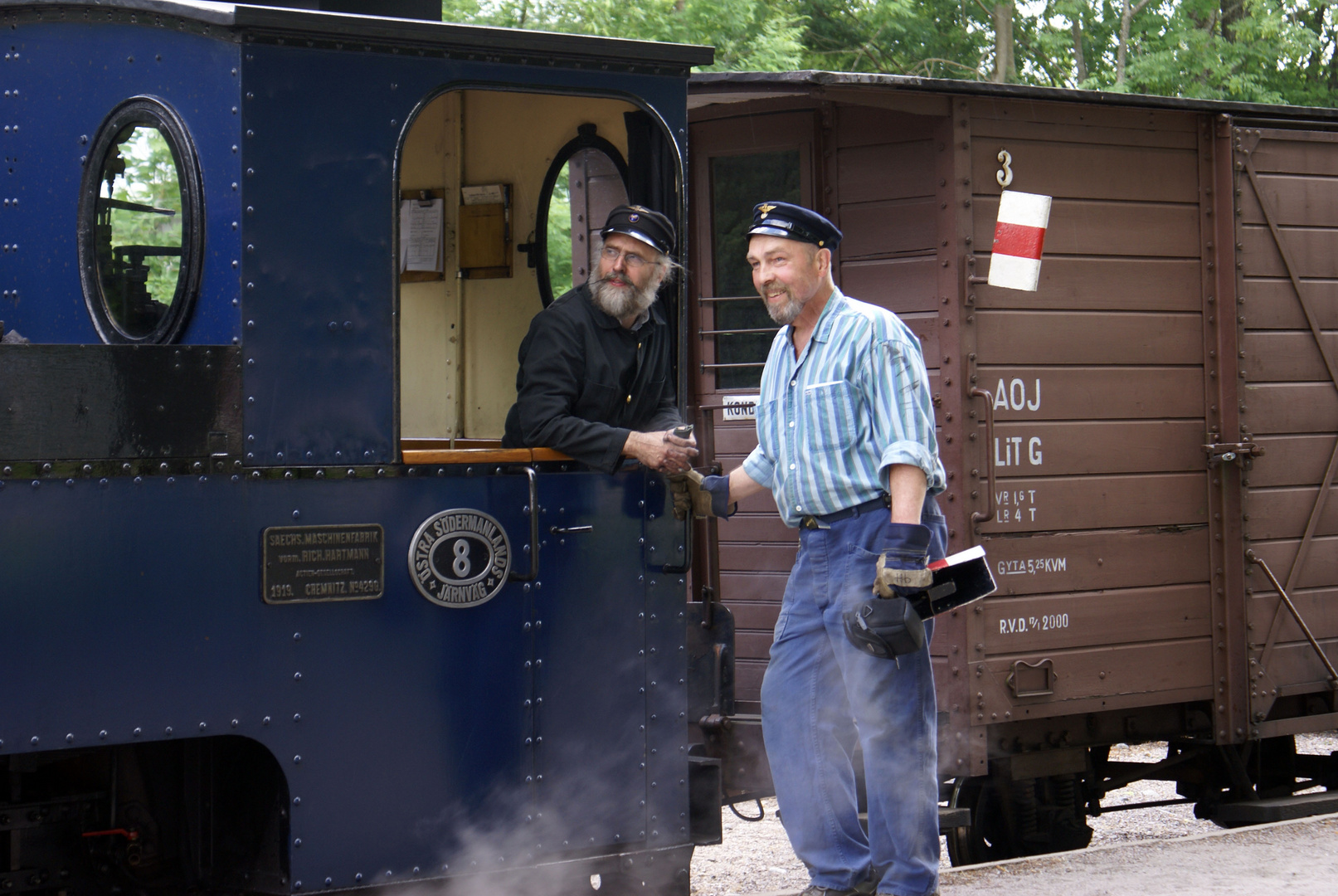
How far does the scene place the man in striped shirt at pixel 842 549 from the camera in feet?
11.8

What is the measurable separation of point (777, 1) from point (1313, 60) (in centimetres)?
589

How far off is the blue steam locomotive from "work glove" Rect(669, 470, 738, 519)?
6cm

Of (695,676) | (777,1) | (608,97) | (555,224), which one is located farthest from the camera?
(777,1)

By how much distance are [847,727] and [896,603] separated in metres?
0.57

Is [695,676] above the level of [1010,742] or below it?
above

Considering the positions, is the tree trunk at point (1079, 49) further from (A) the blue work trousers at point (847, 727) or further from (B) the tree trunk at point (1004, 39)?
(A) the blue work trousers at point (847, 727)

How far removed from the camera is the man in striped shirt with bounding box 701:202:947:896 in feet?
11.8

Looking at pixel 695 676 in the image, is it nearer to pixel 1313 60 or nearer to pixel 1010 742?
pixel 1010 742

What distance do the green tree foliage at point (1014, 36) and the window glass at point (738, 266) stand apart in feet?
21.5

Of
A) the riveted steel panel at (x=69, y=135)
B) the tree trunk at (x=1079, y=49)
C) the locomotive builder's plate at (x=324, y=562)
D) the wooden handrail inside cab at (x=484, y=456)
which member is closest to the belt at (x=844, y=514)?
the wooden handrail inside cab at (x=484, y=456)

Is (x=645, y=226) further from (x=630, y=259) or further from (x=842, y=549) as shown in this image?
(x=842, y=549)

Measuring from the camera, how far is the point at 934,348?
5184mm

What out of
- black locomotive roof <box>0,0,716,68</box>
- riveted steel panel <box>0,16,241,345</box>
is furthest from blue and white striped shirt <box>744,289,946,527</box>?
riveted steel panel <box>0,16,241,345</box>

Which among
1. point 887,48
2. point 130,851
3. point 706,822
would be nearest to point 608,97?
point 706,822
